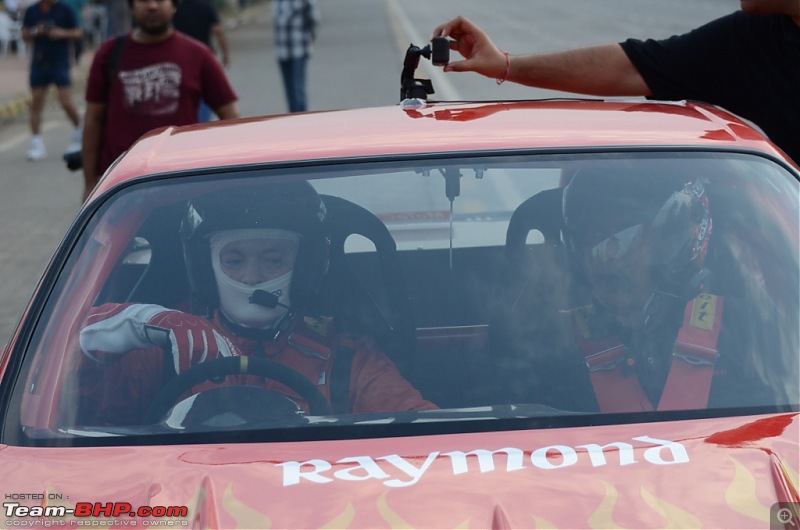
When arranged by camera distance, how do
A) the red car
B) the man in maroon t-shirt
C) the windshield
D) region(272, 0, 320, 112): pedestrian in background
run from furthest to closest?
region(272, 0, 320, 112): pedestrian in background < the man in maroon t-shirt < the windshield < the red car

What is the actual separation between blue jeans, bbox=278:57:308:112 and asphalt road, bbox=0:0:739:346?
242 cm

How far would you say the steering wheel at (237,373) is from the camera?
99.3 inches

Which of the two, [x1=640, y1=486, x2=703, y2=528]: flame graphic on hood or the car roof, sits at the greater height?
the car roof

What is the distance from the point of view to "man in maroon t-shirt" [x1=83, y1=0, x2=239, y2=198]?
6203 mm

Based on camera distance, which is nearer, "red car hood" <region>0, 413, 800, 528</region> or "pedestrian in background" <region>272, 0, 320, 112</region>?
"red car hood" <region>0, 413, 800, 528</region>

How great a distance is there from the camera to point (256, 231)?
108 inches

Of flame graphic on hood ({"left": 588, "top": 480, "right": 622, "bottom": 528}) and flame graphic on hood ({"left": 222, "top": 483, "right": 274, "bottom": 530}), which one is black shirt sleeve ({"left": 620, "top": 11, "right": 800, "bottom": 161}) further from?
flame graphic on hood ({"left": 222, "top": 483, "right": 274, "bottom": 530})

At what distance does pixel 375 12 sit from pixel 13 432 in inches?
1824

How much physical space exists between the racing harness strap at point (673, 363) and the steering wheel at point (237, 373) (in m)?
0.56

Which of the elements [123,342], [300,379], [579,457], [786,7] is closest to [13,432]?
[123,342]

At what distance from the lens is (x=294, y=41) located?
42.2 feet

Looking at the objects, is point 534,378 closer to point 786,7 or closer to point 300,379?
point 300,379

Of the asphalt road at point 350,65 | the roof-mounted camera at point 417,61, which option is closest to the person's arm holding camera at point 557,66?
the roof-mounted camera at point 417,61
